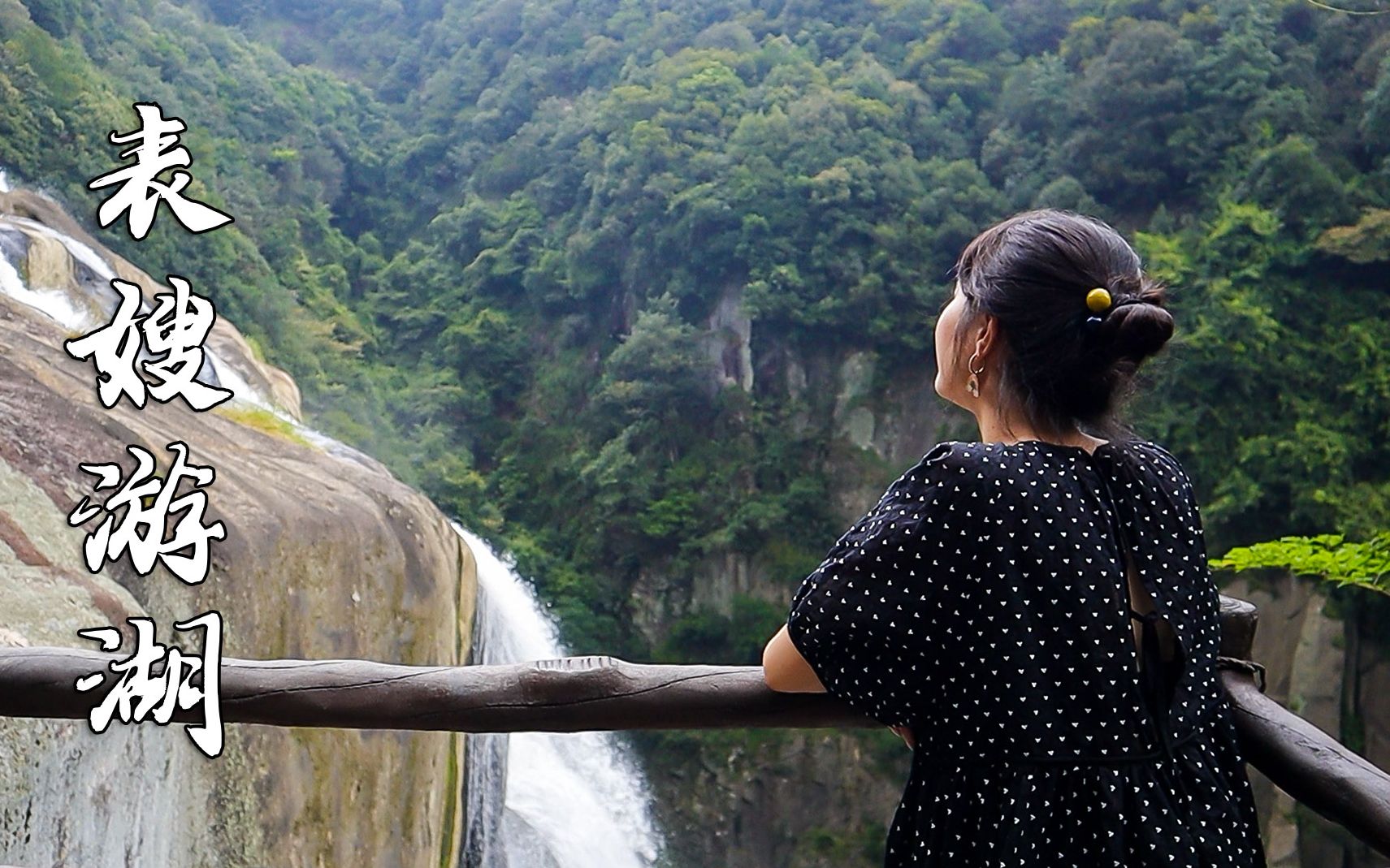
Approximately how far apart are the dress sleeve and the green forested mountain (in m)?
8.54

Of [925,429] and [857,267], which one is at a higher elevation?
[857,267]

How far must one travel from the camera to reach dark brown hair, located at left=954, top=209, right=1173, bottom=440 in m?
1.03

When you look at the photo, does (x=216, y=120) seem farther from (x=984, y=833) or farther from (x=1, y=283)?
(x=984, y=833)

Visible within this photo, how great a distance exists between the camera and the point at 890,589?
3.30 feet

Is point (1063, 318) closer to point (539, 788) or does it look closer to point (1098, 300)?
point (1098, 300)

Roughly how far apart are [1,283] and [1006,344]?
21.2 ft

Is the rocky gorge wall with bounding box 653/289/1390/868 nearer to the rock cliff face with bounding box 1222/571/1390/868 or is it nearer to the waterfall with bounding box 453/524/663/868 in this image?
the rock cliff face with bounding box 1222/571/1390/868

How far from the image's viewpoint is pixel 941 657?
1016 millimetres

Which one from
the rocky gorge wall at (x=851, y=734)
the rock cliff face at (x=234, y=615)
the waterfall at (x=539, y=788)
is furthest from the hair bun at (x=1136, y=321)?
the rocky gorge wall at (x=851, y=734)

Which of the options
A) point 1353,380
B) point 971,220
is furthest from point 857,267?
point 1353,380

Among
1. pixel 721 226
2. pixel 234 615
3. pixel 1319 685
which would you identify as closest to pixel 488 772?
pixel 234 615

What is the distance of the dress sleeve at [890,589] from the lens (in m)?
0.99

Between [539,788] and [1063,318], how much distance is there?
8186 mm

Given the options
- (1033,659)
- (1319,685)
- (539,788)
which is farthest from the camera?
(539,788)
